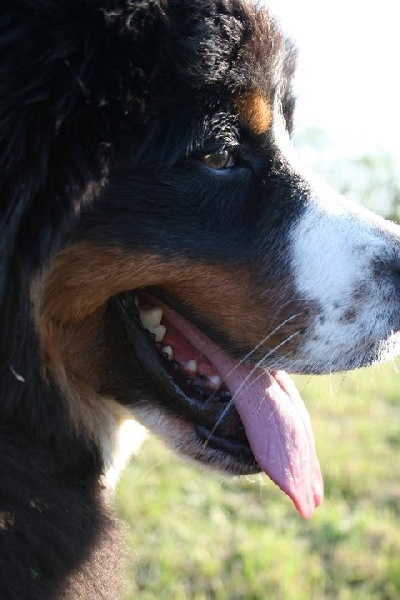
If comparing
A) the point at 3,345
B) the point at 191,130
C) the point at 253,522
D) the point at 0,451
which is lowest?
the point at 253,522

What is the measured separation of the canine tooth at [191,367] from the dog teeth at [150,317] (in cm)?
15

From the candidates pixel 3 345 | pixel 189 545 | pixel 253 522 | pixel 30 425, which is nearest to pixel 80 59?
pixel 3 345

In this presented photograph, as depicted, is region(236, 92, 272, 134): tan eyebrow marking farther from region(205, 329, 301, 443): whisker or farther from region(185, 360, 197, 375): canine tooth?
region(185, 360, 197, 375): canine tooth

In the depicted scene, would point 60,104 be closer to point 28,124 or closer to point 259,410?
point 28,124

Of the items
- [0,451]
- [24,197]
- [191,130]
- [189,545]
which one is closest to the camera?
[24,197]

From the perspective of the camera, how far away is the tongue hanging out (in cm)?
252

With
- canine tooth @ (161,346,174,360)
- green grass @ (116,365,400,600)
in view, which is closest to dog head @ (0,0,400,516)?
canine tooth @ (161,346,174,360)

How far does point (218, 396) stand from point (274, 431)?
205mm

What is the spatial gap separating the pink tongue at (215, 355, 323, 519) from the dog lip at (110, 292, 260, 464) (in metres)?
0.04

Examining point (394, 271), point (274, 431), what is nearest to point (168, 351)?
point (274, 431)

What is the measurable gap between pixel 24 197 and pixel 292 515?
259cm

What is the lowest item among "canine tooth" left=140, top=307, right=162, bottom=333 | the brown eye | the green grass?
the green grass

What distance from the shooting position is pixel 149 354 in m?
2.44

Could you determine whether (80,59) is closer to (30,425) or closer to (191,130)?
(191,130)
